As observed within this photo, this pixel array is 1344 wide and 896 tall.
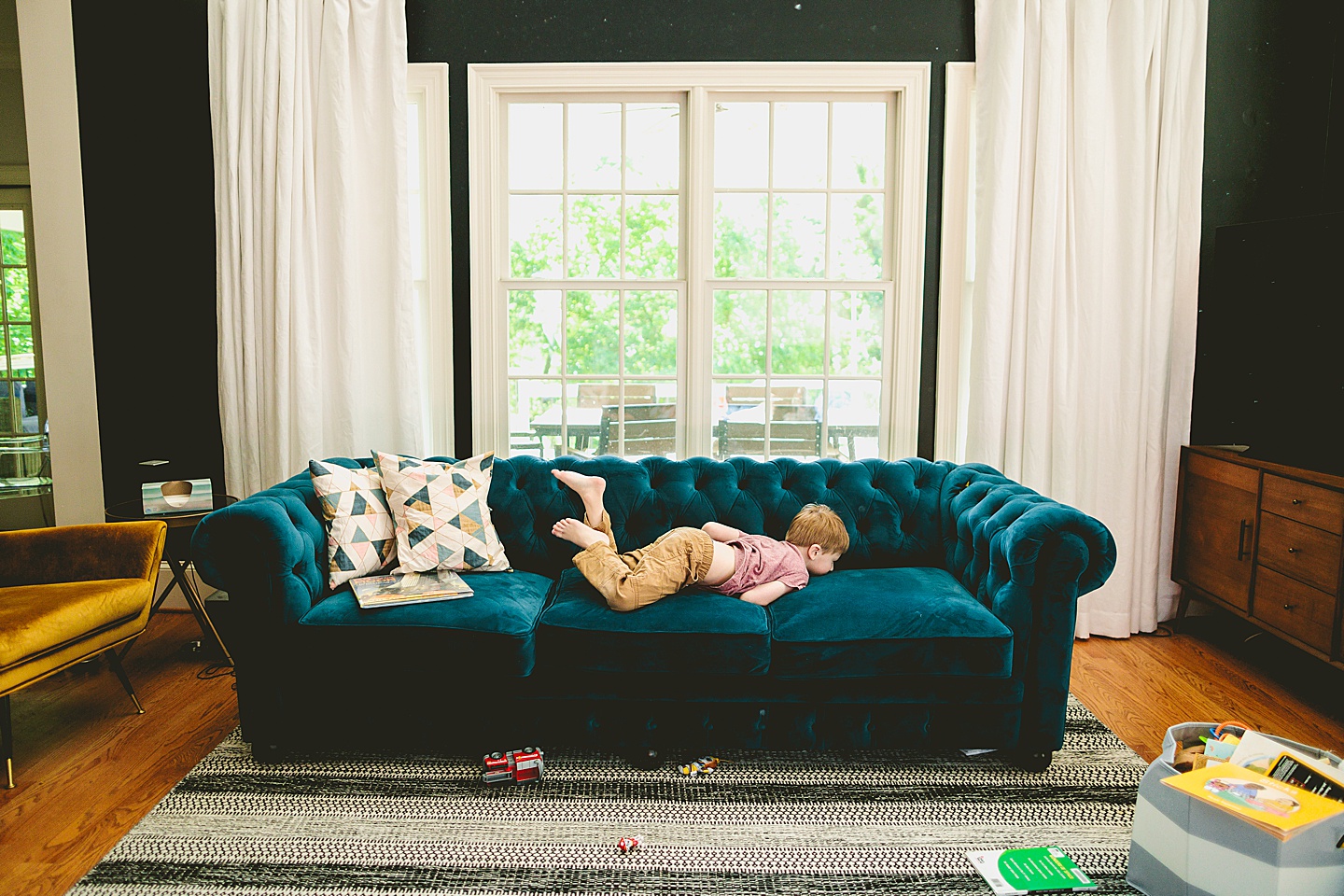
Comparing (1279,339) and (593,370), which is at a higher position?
(1279,339)

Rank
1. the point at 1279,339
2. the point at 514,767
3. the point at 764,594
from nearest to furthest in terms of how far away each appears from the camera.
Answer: the point at 514,767 → the point at 764,594 → the point at 1279,339

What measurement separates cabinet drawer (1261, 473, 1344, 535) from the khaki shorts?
2.02 m

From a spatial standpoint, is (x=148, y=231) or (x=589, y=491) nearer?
(x=589, y=491)

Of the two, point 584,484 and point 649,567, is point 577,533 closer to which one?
point 584,484

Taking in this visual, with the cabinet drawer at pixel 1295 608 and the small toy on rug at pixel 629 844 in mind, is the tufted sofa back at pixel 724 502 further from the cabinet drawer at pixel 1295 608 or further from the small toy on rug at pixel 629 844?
the cabinet drawer at pixel 1295 608

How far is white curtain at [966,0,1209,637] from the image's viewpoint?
3.41 m

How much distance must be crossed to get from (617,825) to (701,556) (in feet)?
2.63

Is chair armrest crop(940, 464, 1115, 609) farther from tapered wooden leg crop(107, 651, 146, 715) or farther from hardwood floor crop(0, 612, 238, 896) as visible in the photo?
tapered wooden leg crop(107, 651, 146, 715)

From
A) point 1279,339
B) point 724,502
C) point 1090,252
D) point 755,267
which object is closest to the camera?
point 724,502

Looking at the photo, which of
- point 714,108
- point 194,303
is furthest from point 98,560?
point 714,108

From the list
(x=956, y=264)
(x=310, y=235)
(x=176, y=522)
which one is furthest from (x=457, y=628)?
(x=956, y=264)

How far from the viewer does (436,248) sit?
3672mm

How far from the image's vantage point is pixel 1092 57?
133 inches

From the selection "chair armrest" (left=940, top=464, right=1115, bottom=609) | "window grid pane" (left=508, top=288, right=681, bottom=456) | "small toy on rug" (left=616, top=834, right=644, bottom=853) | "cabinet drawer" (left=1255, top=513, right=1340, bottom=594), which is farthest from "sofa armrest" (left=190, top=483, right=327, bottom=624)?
"cabinet drawer" (left=1255, top=513, right=1340, bottom=594)
